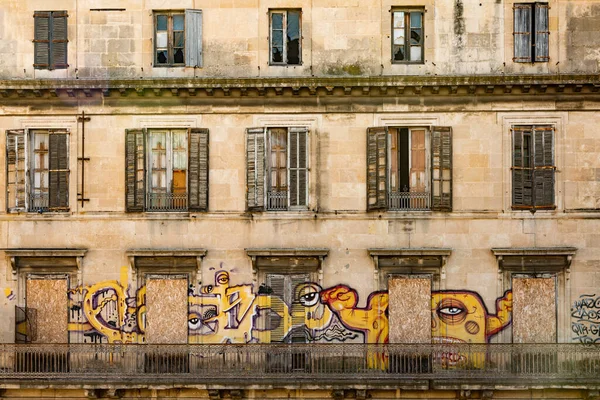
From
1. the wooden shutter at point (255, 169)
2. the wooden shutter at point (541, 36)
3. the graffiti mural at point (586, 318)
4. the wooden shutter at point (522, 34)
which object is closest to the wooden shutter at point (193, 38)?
the wooden shutter at point (255, 169)

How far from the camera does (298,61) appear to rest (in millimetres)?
32625

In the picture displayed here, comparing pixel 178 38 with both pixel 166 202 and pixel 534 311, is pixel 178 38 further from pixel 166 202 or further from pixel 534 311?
pixel 534 311

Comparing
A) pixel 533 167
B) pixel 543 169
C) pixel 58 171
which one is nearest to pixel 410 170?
pixel 533 167

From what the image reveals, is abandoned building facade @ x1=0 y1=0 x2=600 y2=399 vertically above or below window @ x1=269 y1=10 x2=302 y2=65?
below

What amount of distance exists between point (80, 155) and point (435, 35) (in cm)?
1148

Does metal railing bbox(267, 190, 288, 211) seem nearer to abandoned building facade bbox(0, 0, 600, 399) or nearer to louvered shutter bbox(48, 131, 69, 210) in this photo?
abandoned building facade bbox(0, 0, 600, 399)

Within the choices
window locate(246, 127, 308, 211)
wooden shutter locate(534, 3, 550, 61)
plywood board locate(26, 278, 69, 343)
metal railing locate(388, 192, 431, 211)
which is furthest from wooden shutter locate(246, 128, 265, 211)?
wooden shutter locate(534, 3, 550, 61)

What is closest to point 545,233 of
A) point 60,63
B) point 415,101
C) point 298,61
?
point 415,101

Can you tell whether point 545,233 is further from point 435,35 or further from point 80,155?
point 80,155

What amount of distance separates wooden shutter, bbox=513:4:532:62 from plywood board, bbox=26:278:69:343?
1547 cm

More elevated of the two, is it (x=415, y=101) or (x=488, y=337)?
(x=415, y=101)

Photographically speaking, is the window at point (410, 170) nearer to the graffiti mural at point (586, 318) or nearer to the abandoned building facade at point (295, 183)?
the abandoned building facade at point (295, 183)

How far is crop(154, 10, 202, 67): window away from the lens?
32625 millimetres

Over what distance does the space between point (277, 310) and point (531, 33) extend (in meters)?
11.4
